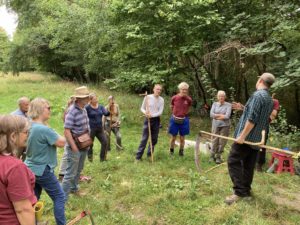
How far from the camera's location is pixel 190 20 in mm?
11148

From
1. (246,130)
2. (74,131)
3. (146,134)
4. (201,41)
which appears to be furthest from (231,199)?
(201,41)

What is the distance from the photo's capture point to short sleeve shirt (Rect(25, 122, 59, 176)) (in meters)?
4.08

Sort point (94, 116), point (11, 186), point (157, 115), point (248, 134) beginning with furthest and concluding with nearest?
point (157, 115) < point (94, 116) < point (248, 134) < point (11, 186)

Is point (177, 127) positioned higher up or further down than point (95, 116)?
further down

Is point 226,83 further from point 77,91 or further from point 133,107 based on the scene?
point 77,91

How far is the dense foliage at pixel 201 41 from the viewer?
1005cm

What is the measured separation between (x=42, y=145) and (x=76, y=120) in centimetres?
143

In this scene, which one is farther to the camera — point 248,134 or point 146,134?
point 146,134

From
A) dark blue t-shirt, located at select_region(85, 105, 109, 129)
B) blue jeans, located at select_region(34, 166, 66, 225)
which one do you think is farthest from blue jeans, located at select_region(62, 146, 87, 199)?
dark blue t-shirt, located at select_region(85, 105, 109, 129)

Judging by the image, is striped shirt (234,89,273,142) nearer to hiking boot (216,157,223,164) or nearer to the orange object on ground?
the orange object on ground

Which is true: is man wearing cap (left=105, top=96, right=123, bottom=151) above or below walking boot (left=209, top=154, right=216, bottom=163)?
above

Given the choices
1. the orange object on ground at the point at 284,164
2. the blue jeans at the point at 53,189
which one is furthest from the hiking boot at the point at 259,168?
the blue jeans at the point at 53,189

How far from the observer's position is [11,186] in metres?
2.29

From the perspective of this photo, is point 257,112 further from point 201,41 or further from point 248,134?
point 201,41
